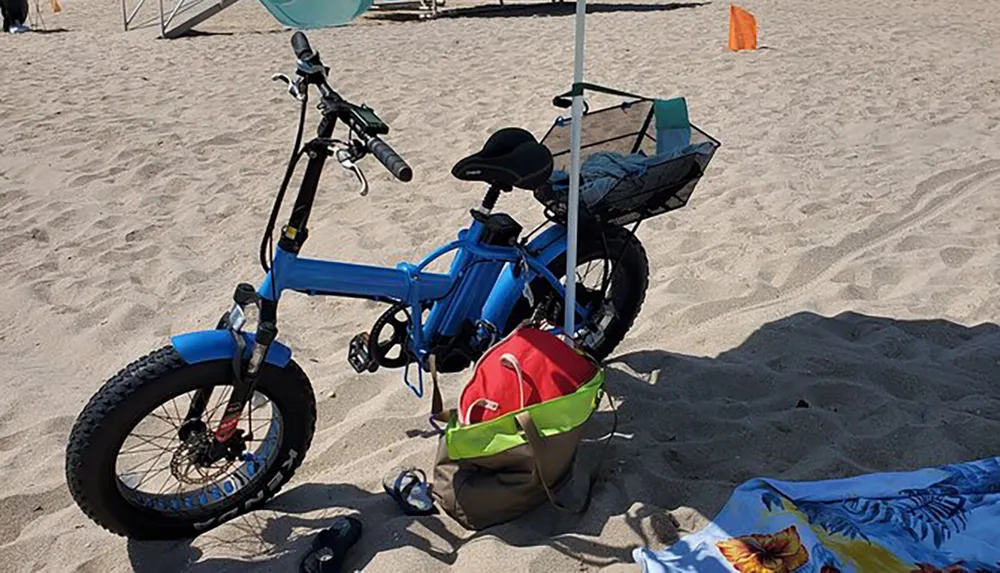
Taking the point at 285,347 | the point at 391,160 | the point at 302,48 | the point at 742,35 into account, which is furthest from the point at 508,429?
the point at 742,35

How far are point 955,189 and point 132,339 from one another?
15.4ft

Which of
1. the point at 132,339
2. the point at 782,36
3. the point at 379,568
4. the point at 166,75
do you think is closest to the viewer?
the point at 379,568

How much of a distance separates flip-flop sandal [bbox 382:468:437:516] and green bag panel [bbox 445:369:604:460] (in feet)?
0.72

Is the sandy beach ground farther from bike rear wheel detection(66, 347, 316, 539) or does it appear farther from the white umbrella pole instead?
the white umbrella pole

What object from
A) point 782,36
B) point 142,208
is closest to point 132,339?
point 142,208

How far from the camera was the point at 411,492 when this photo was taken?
2805 mm

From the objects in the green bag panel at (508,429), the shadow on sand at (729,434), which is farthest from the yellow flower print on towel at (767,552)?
the green bag panel at (508,429)

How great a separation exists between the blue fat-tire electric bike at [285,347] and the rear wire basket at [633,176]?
12 centimetres

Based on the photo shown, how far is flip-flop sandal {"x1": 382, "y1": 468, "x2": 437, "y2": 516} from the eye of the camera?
2771 mm

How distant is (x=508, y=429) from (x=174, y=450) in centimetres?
108

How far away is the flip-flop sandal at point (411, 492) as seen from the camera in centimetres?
277

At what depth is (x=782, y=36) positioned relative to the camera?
1035 cm

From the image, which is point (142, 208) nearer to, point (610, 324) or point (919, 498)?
point (610, 324)

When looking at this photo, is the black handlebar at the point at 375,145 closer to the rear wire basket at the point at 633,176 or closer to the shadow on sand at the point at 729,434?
the rear wire basket at the point at 633,176
